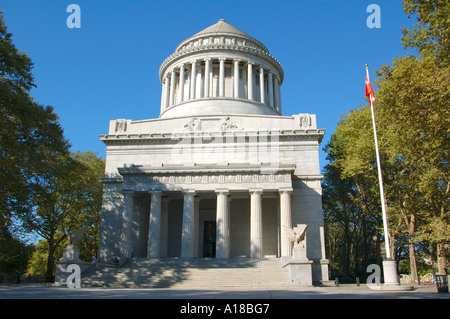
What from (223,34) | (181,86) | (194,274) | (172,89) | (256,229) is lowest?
(194,274)

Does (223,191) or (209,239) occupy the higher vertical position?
(223,191)

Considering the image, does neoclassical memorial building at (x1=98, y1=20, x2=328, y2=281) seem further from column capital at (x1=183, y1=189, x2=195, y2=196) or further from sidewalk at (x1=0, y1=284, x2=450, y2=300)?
sidewalk at (x1=0, y1=284, x2=450, y2=300)

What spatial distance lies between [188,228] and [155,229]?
2.83 meters

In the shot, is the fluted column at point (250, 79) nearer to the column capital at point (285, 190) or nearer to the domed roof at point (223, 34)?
the domed roof at point (223, 34)

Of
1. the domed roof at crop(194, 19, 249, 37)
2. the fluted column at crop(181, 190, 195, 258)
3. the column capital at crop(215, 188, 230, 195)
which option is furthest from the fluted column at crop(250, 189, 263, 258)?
the domed roof at crop(194, 19, 249, 37)

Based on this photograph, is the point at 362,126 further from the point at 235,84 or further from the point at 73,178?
the point at 73,178

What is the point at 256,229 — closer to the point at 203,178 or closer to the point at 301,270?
the point at 203,178

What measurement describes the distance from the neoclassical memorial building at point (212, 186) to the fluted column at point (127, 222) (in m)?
0.08

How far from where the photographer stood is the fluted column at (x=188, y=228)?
93.4 ft

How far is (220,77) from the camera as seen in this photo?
46844 mm

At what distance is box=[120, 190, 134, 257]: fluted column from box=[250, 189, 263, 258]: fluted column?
10427 mm

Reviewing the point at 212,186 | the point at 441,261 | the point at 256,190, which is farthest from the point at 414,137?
the point at 212,186

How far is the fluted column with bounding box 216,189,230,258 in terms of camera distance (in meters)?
28.2

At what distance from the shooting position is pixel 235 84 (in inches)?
1822
